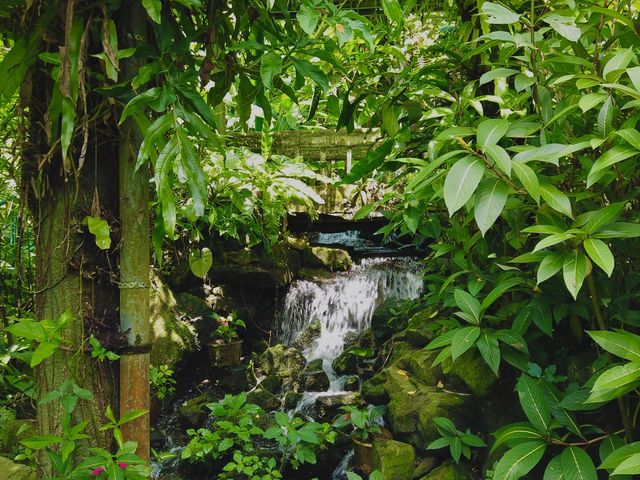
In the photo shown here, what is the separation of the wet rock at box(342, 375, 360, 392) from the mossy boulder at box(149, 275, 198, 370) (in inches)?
68.8

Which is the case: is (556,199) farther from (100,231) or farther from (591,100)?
(100,231)

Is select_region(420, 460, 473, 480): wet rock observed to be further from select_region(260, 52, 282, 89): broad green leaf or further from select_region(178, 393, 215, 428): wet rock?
select_region(178, 393, 215, 428): wet rock

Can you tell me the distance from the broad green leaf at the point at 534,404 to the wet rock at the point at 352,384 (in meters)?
3.43

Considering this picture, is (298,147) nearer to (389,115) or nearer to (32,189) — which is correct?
(389,115)

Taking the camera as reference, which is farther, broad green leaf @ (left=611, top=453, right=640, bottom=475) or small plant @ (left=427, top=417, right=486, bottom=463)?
small plant @ (left=427, top=417, right=486, bottom=463)

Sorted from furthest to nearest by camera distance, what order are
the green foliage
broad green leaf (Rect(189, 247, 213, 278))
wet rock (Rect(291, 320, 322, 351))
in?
wet rock (Rect(291, 320, 322, 351)) → broad green leaf (Rect(189, 247, 213, 278)) → the green foliage

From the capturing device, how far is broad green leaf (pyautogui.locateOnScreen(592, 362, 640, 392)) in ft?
4.41

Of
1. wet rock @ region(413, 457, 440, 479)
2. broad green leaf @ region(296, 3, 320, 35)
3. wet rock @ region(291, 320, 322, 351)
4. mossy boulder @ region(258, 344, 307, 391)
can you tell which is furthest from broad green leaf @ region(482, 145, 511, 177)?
wet rock @ region(291, 320, 322, 351)

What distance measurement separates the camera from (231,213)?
4910mm

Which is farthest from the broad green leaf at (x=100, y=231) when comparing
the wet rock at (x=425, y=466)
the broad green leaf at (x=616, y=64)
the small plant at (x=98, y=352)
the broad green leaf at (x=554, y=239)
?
the wet rock at (x=425, y=466)

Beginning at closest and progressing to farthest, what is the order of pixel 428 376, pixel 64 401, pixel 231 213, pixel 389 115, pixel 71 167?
pixel 64 401, pixel 71 167, pixel 389 115, pixel 428 376, pixel 231 213

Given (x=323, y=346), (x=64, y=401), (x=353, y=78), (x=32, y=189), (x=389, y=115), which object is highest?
(x=353, y=78)

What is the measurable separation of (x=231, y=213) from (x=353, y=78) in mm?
2640

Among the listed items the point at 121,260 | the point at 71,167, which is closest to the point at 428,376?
the point at 121,260
